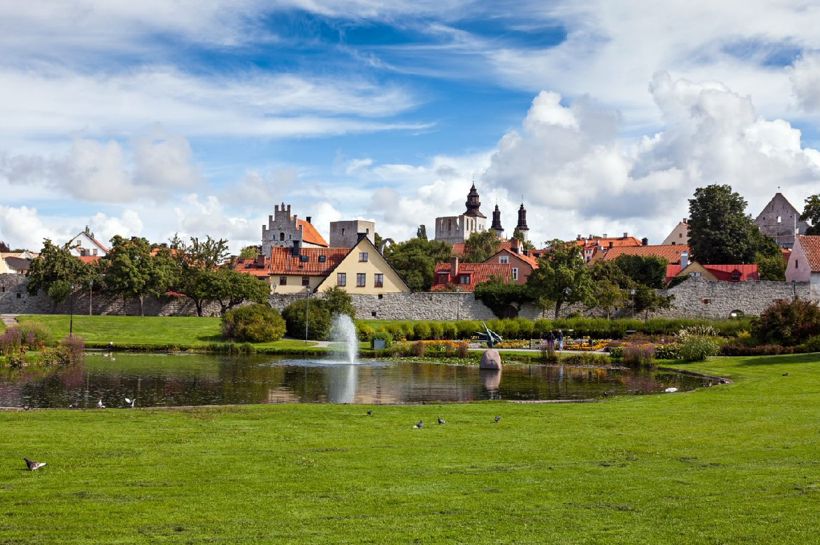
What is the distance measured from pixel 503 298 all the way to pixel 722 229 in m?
30.2

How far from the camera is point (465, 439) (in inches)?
534

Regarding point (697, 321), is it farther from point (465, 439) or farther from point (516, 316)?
point (465, 439)

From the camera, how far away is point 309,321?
4953 centimetres

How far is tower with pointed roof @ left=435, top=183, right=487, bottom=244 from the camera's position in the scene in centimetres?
16312

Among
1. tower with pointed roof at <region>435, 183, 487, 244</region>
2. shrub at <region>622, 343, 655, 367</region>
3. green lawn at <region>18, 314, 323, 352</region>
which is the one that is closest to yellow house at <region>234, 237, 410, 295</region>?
green lawn at <region>18, 314, 323, 352</region>

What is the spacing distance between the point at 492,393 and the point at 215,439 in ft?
41.2

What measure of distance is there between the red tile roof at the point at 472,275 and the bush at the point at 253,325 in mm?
21931

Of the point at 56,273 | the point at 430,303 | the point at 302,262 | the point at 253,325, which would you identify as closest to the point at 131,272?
the point at 56,273

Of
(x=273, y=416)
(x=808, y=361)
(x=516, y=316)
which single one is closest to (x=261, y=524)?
(x=273, y=416)

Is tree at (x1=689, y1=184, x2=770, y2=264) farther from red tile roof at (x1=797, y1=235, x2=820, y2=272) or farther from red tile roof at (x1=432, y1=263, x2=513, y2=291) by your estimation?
red tile roof at (x1=432, y1=263, x2=513, y2=291)

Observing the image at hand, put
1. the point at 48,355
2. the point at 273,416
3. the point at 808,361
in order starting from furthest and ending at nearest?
the point at 48,355, the point at 808,361, the point at 273,416

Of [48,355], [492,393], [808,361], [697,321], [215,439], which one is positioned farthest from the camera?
[697,321]

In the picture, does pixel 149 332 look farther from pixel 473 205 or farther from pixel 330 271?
pixel 473 205

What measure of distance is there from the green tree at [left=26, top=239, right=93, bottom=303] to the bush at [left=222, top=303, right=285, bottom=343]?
18.9 meters
